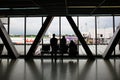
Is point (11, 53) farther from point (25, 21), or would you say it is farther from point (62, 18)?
point (62, 18)

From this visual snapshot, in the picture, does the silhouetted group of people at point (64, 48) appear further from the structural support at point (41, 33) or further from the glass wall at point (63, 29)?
the glass wall at point (63, 29)

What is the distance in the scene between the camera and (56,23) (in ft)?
53.6

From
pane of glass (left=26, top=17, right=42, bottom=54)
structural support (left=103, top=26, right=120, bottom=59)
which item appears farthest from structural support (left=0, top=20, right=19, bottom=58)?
structural support (left=103, top=26, right=120, bottom=59)

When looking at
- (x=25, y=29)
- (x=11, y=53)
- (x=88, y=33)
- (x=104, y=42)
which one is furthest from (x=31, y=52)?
(x=104, y=42)

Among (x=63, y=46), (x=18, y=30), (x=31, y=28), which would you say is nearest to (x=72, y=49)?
(x=63, y=46)

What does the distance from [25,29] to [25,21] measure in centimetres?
68

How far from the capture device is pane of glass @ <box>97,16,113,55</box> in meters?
16.3

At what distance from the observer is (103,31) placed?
16734 millimetres

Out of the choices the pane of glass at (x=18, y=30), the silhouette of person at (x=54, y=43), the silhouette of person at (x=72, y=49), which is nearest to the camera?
the silhouette of person at (x=54, y=43)

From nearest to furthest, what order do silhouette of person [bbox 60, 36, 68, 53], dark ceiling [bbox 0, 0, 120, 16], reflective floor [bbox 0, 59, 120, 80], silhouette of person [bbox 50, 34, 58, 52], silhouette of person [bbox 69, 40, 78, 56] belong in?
reflective floor [bbox 0, 59, 120, 80]
dark ceiling [bbox 0, 0, 120, 16]
silhouette of person [bbox 50, 34, 58, 52]
silhouette of person [bbox 60, 36, 68, 53]
silhouette of person [bbox 69, 40, 78, 56]

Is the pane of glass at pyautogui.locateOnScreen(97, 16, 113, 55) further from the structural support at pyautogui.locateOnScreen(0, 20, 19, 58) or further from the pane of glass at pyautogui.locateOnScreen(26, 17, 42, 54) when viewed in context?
the structural support at pyautogui.locateOnScreen(0, 20, 19, 58)

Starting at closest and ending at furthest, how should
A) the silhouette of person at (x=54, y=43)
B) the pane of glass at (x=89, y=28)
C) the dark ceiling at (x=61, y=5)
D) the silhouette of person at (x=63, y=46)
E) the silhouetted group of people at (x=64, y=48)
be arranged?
1. the dark ceiling at (x=61, y=5)
2. the silhouette of person at (x=54, y=43)
3. the silhouetted group of people at (x=64, y=48)
4. the silhouette of person at (x=63, y=46)
5. the pane of glass at (x=89, y=28)

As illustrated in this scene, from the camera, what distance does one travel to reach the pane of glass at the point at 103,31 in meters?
16.3

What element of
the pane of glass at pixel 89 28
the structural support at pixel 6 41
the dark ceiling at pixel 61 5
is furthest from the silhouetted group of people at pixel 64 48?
the dark ceiling at pixel 61 5
